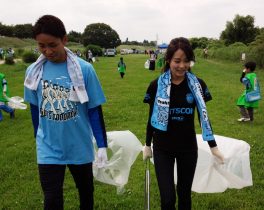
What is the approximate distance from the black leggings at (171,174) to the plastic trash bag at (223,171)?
2.53 ft

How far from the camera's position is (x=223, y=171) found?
13.7 feet

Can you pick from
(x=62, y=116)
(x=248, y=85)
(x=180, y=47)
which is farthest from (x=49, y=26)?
(x=248, y=85)

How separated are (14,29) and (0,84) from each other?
87058 mm

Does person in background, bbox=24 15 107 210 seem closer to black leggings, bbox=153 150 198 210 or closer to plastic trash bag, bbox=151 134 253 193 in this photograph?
black leggings, bbox=153 150 198 210

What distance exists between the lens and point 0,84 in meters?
9.92

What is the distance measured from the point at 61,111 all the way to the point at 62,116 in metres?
0.04

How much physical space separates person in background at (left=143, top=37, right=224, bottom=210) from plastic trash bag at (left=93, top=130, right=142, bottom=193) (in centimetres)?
116

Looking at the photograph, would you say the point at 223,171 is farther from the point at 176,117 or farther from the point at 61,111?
the point at 61,111

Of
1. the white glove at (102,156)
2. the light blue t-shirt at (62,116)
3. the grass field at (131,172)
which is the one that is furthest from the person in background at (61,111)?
the grass field at (131,172)

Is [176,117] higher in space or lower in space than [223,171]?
higher

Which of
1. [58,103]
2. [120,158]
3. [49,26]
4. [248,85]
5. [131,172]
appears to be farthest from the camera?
[248,85]

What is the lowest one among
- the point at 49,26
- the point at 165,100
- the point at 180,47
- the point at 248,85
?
the point at 248,85

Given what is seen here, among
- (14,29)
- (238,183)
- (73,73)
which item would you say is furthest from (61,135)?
(14,29)

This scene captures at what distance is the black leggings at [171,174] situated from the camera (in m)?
3.36
